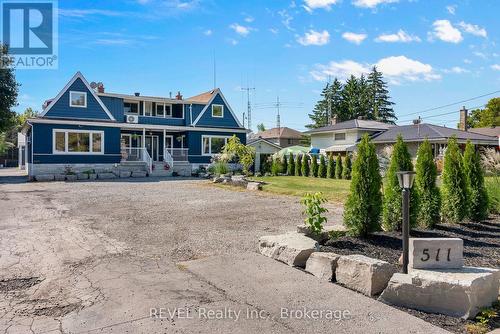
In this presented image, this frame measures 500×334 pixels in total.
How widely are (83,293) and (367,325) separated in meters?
3.08

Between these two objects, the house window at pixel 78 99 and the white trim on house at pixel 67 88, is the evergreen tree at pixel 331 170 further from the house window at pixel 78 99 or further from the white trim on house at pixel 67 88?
the house window at pixel 78 99

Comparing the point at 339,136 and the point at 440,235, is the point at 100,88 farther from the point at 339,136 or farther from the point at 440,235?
the point at 440,235

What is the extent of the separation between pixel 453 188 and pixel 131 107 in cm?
2597

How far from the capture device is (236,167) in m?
30.5

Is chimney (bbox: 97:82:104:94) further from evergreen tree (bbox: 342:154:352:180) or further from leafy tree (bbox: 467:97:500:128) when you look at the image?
leafy tree (bbox: 467:97:500:128)

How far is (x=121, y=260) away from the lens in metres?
5.74

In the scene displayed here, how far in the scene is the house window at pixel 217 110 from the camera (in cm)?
3136

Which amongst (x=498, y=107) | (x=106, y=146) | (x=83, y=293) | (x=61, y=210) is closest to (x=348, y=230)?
(x=83, y=293)

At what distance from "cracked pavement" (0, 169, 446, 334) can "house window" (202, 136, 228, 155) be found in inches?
735

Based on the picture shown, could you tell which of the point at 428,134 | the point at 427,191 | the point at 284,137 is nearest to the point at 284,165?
the point at 428,134

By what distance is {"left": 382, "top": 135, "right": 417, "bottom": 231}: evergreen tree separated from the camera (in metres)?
6.86

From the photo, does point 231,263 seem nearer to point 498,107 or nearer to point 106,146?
point 106,146

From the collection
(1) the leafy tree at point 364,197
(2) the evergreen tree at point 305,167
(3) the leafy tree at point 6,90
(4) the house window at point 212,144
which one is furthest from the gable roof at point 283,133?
(1) the leafy tree at point 364,197

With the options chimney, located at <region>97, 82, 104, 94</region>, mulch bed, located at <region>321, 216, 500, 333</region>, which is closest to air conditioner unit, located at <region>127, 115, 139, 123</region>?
chimney, located at <region>97, 82, 104, 94</region>
